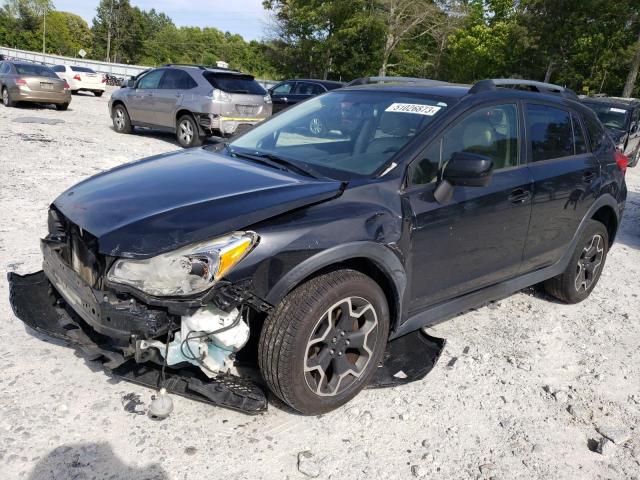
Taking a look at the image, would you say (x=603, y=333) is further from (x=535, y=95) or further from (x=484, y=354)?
(x=535, y=95)

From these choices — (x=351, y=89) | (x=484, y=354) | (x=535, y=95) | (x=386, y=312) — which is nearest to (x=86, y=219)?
(x=386, y=312)

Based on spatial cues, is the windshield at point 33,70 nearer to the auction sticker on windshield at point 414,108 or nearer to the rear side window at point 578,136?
the auction sticker on windshield at point 414,108

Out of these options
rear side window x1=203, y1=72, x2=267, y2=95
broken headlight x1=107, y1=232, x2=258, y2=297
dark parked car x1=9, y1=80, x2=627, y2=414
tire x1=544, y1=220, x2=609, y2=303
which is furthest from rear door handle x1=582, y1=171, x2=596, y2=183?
rear side window x1=203, y1=72, x2=267, y2=95

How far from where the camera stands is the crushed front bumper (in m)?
2.62

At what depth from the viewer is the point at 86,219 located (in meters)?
2.71

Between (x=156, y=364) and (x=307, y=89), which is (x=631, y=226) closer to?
(x=156, y=364)

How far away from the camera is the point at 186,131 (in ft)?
35.4

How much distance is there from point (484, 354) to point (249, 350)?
67.8 inches

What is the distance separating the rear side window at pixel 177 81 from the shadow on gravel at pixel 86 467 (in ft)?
30.0

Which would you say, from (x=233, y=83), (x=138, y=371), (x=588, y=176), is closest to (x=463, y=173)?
(x=588, y=176)

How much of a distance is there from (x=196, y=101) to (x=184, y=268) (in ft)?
28.5

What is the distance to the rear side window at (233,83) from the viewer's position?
413 inches

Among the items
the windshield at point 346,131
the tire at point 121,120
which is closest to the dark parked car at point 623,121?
the tire at point 121,120

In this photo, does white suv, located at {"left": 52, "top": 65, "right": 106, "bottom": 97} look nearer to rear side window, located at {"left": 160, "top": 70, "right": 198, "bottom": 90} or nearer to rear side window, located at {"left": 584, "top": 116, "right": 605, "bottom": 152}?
rear side window, located at {"left": 160, "top": 70, "right": 198, "bottom": 90}
